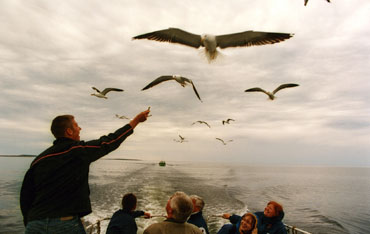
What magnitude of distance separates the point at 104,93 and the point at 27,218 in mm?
9259

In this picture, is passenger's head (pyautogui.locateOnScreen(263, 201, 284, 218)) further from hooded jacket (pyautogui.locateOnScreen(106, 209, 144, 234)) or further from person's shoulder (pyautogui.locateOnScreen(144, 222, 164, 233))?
person's shoulder (pyautogui.locateOnScreen(144, 222, 164, 233))

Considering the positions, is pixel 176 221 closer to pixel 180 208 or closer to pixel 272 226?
pixel 180 208

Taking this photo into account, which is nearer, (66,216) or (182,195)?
(66,216)

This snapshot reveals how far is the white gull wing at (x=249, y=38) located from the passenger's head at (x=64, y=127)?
6443mm

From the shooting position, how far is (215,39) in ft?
26.6

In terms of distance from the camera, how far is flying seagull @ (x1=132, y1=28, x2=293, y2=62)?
25.5ft

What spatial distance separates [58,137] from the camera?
7.70 ft

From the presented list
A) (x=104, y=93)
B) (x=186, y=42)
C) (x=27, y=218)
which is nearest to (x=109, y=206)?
(x=104, y=93)

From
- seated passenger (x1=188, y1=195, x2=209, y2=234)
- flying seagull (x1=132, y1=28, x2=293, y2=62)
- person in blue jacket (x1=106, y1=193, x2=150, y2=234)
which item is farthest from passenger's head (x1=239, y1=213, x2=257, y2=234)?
flying seagull (x1=132, y1=28, x2=293, y2=62)

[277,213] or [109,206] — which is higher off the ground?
[277,213]

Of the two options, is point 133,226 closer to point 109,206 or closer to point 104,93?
point 104,93

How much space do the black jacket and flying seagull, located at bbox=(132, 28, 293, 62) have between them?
19.1 ft

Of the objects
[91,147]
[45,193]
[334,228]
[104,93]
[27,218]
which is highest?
[104,93]

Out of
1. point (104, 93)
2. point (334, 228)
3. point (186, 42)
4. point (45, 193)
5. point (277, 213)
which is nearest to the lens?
point (45, 193)
